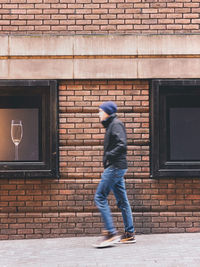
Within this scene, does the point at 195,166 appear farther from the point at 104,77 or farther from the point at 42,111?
the point at 42,111

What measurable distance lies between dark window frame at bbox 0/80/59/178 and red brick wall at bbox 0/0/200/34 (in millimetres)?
819

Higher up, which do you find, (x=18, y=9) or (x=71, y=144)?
(x=18, y=9)

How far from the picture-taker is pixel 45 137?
6.99 m

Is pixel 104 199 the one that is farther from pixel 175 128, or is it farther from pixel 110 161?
pixel 175 128

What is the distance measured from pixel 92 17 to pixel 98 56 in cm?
61

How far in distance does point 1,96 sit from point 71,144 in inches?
51.7

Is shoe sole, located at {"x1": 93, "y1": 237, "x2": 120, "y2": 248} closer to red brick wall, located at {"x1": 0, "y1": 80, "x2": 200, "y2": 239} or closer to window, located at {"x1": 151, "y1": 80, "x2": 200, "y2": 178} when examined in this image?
red brick wall, located at {"x1": 0, "y1": 80, "x2": 200, "y2": 239}

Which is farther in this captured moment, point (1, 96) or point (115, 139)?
point (1, 96)

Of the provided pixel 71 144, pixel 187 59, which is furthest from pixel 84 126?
pixel 187 59

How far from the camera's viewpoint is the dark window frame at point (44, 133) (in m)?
6.85

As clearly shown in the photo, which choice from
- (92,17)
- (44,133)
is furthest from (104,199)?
(92,17)

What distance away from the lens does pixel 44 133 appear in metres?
7.02

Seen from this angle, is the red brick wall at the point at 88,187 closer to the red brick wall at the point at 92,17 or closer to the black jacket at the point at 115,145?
the red brick wall at the point at 92,17

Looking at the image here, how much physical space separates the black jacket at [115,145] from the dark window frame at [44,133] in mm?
1145
